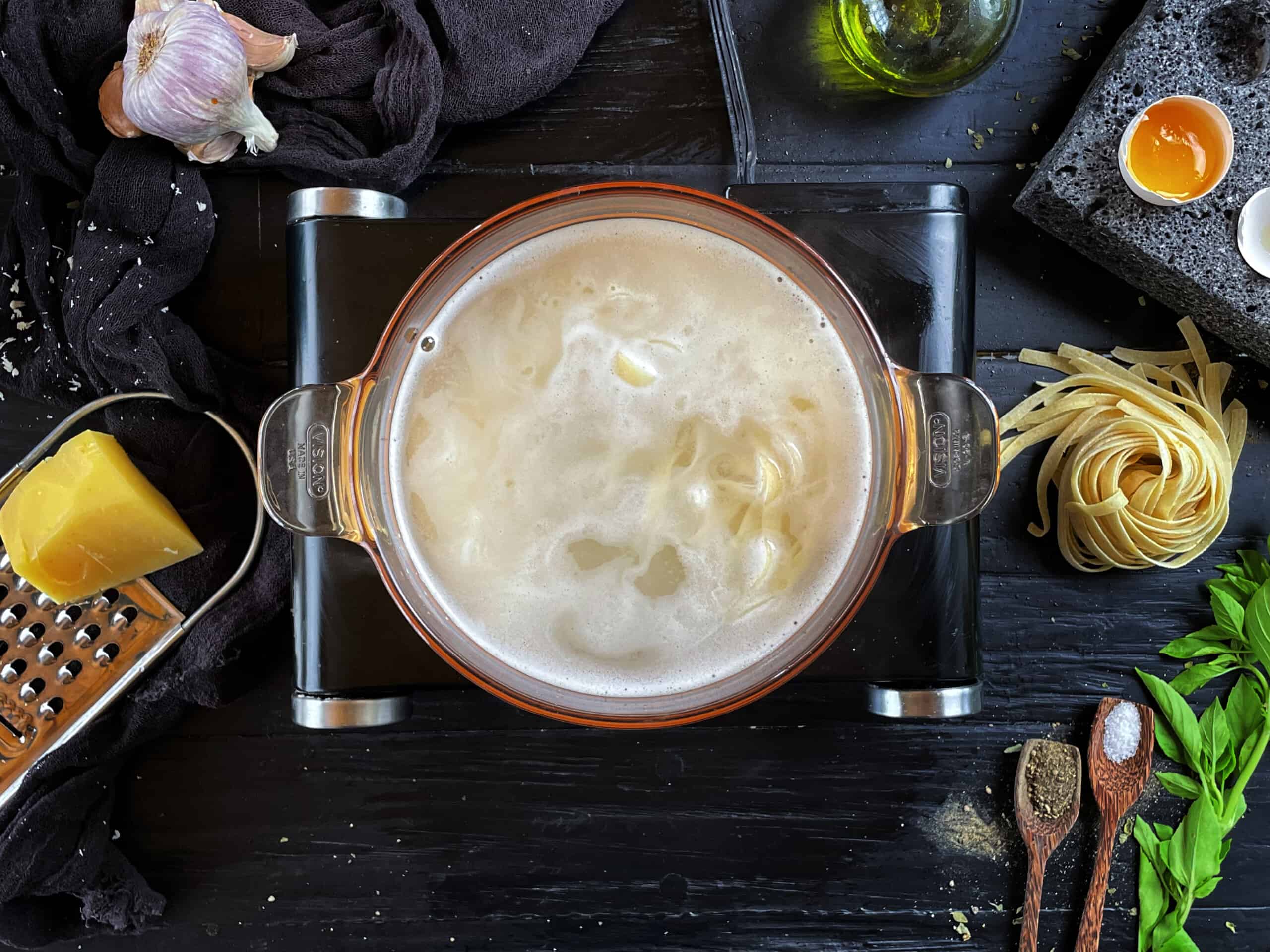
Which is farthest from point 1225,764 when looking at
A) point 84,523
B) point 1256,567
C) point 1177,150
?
point 84,523

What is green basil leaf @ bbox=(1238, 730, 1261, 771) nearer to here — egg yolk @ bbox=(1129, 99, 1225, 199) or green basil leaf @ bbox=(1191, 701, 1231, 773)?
green basil leaf @ bbox=(1191, 701, 1231, 773)

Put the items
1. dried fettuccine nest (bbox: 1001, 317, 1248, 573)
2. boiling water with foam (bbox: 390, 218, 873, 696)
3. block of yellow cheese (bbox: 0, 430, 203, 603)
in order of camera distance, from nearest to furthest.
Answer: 1. boiling water with foam (bbox: 390, 218, 873, 696)
2. block of yellow cheese (bbox: 0, 430, 203, 603)
3. dried fettuccine nest (bbox: 1001, 317, 1248, 573)

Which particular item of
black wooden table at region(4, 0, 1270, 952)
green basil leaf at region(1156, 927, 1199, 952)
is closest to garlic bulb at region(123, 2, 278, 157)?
black wooden table at region(4, 0, 1270, 952)

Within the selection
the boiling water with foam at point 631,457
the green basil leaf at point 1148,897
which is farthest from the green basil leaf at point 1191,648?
the boiling water with foam at point 631,457

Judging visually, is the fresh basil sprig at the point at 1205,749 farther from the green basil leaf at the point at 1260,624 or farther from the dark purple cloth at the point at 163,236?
the dark purple cloth at the point at 163,236

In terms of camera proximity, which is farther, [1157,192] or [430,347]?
[1157,192]

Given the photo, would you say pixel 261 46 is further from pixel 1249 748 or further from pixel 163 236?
pixel 1249 748
